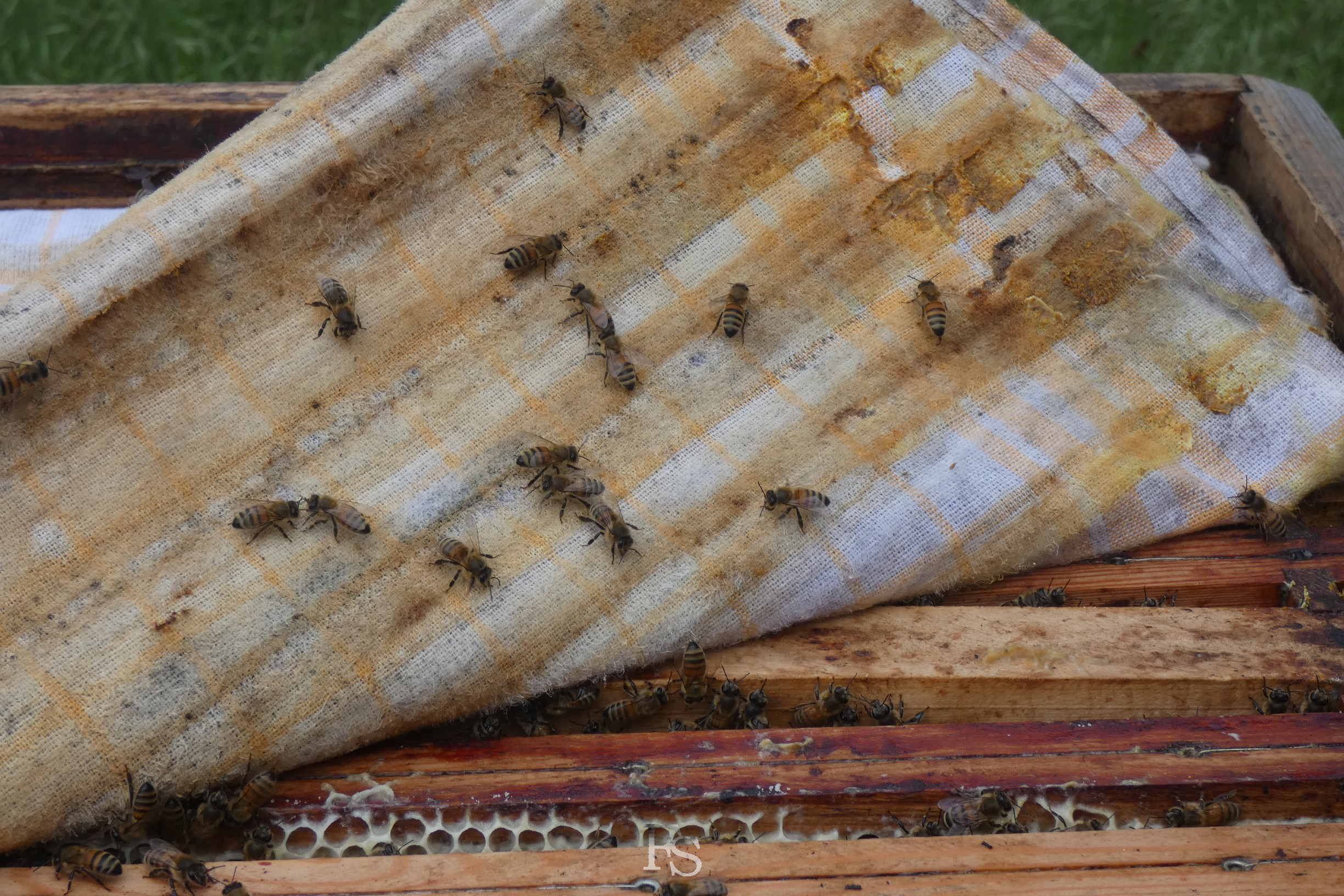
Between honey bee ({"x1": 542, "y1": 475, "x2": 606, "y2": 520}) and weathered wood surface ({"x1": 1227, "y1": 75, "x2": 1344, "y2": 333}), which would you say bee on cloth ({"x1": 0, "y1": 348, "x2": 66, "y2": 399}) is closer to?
honey bee ({"x1": 542, "y1": 475, "x2": 606, "y2": 520})

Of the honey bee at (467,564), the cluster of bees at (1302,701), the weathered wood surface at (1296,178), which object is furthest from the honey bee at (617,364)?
the weathered wood surface at (1296,178)

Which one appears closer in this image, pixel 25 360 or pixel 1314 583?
pixel 25 360

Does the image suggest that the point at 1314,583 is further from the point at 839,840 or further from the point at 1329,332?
the point at 839,840

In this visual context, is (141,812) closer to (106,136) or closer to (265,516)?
(265,516)

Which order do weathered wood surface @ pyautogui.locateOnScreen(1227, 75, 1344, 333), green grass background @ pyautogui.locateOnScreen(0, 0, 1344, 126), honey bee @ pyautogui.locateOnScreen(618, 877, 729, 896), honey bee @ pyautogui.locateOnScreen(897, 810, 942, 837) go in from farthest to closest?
green grass background @ pyautogui.locateOnScreen(0, 0, 1344, 126) < weathered wood surface @ pyautogui.locateOnScreen(1227, 75, 1344, 333) < honey bee @ pyautogui.locateOnScreen(897, 810, 942, 837) < honey bee @ pyautogui.locateOnScreen(618, 877, 729, 896)

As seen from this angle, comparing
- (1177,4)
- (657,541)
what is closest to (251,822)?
(657,541)

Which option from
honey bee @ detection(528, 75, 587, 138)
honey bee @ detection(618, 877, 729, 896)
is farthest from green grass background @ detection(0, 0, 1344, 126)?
A: honey bee @ detection(618, 877, 729, 896)

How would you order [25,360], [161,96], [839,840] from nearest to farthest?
[839,840], [25,360], [161,96]
